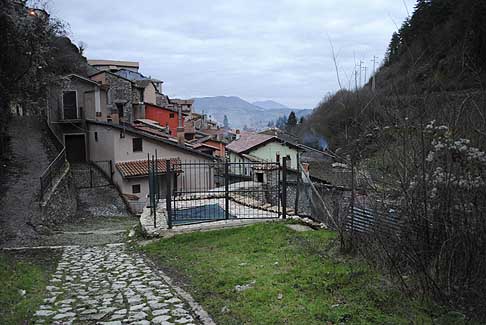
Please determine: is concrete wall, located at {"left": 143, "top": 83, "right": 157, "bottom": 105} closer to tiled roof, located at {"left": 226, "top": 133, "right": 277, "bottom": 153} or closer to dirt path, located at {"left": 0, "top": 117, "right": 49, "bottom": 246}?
tiled roof, located at {"left": 226, "top": 133, "right": 277, "bottom": 153}

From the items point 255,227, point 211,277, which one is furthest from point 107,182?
point 211,277

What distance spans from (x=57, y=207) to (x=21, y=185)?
1728 millimetres

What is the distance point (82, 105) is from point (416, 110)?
31.8 metres

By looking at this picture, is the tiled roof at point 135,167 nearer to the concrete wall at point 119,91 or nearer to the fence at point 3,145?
the fence at point 3,145

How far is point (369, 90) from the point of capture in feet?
21.4

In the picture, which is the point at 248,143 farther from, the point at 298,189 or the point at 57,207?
the point at 298,189

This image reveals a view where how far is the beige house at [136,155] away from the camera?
26.4 meters

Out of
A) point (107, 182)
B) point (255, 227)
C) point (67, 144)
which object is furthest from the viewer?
point (67, 144)

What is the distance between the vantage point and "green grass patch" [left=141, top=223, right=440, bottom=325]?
450cm

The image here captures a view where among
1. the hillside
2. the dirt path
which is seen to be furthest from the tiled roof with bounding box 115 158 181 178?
the hillside

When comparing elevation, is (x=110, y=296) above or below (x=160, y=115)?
below

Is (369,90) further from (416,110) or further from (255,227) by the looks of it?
(255,227)

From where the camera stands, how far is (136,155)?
92.7 ft

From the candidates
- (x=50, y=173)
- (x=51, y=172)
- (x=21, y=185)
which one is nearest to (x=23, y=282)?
(x=21, y=185)
